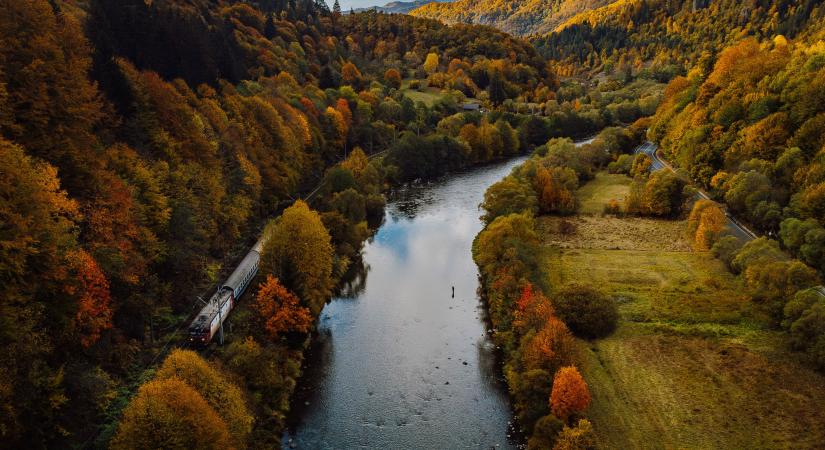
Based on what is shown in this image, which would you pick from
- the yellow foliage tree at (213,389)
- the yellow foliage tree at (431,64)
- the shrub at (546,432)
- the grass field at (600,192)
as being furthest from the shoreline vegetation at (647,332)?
the yellow foliage tree at (431,64)

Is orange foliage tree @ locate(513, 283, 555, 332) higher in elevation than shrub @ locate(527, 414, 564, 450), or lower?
higher

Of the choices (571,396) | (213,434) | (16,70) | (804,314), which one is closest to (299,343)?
(213,434)

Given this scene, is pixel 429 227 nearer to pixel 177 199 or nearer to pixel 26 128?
pixel 177 199

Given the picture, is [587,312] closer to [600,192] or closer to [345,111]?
[600,192]

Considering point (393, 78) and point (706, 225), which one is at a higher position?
point (393, 78)

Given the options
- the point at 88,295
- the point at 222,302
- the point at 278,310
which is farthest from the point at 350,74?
the point at 88,295

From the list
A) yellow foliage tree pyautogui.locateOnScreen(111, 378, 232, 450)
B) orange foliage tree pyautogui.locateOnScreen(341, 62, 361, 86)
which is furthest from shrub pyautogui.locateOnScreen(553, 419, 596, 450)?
orange foliage tree pyautogui.locateOnScreen(341, 62, 361, 86)

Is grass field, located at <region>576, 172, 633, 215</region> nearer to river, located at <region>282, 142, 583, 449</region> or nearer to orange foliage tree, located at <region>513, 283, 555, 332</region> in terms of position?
river, located at <region>282, 142, 583, 449</region>
